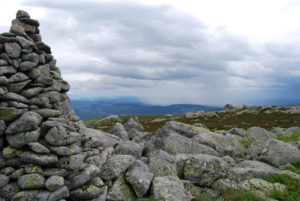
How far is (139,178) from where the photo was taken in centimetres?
1398

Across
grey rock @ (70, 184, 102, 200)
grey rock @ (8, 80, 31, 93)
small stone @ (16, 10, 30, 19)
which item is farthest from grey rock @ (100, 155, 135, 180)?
small stone @ (16, 10, 30, 19)

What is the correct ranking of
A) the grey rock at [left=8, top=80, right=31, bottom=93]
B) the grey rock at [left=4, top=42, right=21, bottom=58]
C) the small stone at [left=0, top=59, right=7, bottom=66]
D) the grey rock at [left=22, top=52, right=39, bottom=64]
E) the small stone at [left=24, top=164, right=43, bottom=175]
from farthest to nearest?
the grey rock at [left=22, top=52, right=39, bottom=64] → the grey rock at [left=4, top=42, right=21, bottom=58] → the grey rock at [left=8, top=80, right=31, bottom=93] → the small stone at [left=0, top=59, right=7, bottom=66] → the small stone at [left=24, top=164, right=43, bottom=175]

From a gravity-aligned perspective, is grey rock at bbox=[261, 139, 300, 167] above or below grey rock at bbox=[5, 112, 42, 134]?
below

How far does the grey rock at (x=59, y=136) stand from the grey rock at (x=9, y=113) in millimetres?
2040

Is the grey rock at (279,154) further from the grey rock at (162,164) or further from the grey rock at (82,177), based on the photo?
the grey rock at (82,177)

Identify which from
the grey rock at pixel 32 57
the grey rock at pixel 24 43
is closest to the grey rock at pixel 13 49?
the grey rock at pixel 24 43

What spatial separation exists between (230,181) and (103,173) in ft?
30.8

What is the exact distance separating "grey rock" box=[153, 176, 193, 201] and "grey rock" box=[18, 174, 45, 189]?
6.43 metres

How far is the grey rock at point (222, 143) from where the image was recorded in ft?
81.6

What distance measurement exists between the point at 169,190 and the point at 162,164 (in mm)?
3320

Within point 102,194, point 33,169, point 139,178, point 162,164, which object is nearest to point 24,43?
point 33,169

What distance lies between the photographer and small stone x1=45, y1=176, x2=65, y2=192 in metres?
11.5

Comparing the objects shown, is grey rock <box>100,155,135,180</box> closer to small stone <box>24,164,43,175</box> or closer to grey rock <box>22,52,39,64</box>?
small stone <box>24,164,43,175</box>

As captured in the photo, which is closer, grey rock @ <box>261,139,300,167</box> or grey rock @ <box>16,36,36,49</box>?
grey rock @ <box>16,36,36,49</box>
